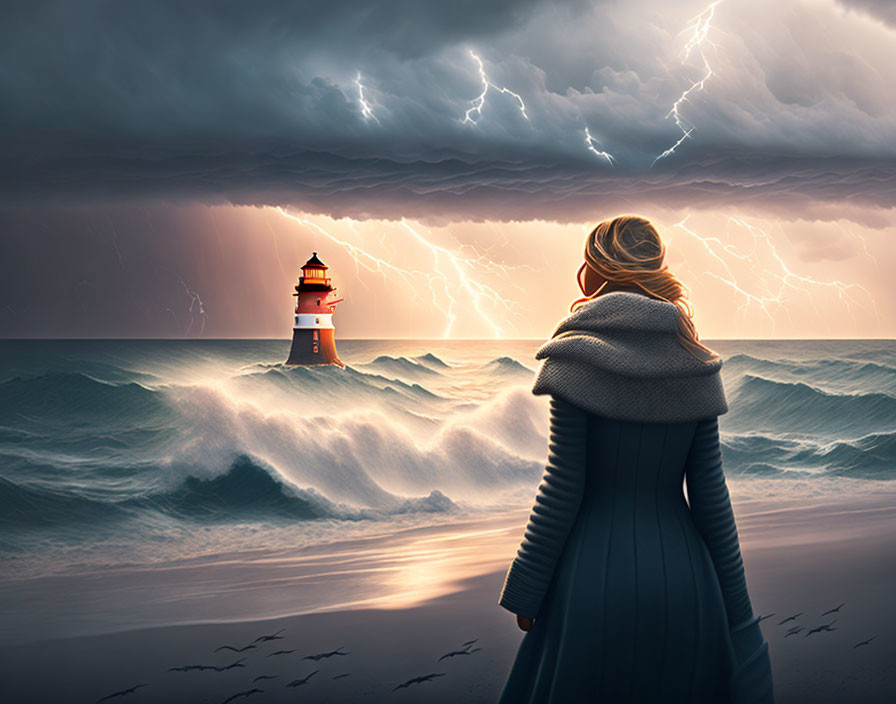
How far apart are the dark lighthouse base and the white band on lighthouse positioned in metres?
0.19

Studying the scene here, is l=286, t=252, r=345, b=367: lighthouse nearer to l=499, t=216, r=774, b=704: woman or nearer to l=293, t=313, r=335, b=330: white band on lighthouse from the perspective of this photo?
l=293, t=313, r=335, b=330: white band on lighthouse

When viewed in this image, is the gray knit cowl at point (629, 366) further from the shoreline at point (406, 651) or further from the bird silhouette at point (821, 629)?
the bird silhouette at point (821, 629)

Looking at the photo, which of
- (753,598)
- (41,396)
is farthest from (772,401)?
(41,396)

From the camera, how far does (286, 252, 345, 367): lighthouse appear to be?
33375 millimetres

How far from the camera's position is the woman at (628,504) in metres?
2.00

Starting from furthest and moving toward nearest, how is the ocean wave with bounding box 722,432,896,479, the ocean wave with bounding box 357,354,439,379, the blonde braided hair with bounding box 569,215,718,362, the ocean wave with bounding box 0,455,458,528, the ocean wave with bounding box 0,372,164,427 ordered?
the ocean wave with bounding box 357,354,439,379, the ocean wave with bounding box 0,372,164,427, the ocean wave with bounding box 722,432,896,479, the ocean wave with bounding box 0,455,458,528, the blonde braided hair with bounding box 569,215,718,362

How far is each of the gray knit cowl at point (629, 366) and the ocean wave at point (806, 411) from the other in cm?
Result: 2234

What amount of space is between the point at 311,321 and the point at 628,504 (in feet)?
106

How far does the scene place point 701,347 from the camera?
6.79 ft

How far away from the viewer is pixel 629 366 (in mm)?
1959

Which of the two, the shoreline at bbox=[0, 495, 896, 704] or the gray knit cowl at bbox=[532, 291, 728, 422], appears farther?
the shoreline at bbox=[0, 495, 896, 704]

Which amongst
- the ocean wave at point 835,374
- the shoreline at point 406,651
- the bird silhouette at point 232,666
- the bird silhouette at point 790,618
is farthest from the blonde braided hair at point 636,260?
the ocean wave at point 835,374

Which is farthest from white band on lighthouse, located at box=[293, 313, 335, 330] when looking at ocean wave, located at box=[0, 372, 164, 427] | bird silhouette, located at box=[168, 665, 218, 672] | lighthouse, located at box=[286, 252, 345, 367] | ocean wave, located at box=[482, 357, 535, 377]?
bird silhouette, located at box=[168, 665, 218, 672]

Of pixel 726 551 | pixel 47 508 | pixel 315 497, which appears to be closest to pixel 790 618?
pixel 726 551
